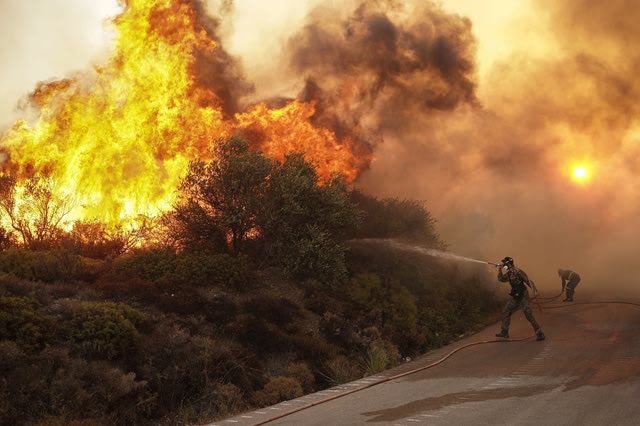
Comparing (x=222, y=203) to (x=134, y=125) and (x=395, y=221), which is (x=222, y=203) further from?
(x=134, y=125)

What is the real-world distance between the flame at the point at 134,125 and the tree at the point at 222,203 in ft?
16.6

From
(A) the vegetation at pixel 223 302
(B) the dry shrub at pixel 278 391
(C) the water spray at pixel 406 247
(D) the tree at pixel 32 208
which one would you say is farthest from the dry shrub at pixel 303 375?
(D) the tree at pixel 32 208

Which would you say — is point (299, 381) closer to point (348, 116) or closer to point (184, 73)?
point (184, 73)

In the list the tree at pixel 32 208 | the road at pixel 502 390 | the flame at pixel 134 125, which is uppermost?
the flame at pixel 134 125

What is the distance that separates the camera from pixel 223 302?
14555mm

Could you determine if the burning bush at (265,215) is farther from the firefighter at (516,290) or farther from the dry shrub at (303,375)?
the dry shrub at (303,375)

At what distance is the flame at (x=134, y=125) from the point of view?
78.5ft

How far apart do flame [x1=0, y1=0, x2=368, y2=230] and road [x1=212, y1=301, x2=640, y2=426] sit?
511 inches

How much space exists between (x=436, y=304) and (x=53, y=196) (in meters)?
15.9

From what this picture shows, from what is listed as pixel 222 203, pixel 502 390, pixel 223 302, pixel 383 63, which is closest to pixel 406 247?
pixel 222 203

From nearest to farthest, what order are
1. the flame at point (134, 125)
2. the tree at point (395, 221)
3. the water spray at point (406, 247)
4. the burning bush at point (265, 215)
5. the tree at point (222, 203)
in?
the burning bush at point (265, 215) < the tree at point (222, 203) < the water spray at point (406, 247) < the tree at point (395, 221) < the flame at point (134, 125)

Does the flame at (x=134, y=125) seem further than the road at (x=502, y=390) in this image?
Yes

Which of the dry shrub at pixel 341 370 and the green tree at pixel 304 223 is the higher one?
the green tree at pixel 304 223

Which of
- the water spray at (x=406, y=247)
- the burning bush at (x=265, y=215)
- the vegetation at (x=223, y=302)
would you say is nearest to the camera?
the vegetation at (x=223, y=302)
